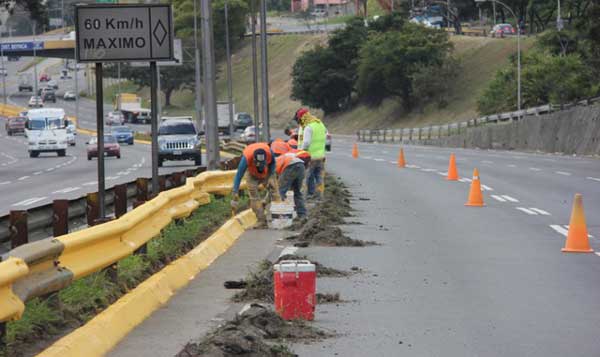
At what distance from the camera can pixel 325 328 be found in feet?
36.0

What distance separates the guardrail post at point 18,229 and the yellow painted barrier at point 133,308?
1.23 meters

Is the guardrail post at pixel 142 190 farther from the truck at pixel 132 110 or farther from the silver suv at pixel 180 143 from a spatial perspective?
the truck at pixel 132 110

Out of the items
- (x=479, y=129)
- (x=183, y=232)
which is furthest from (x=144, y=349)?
(x=479, y=129)

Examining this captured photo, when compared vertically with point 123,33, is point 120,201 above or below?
below

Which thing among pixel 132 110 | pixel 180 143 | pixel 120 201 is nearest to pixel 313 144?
pixel 120 201

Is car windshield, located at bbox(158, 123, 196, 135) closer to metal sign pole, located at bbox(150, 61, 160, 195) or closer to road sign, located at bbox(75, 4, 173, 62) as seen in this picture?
metal sign pole, located at bbox(150, 61, 160, 195)

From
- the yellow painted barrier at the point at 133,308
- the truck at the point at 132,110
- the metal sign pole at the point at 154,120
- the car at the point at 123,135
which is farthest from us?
the truck at the point at 132,110

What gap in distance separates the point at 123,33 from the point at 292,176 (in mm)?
7635

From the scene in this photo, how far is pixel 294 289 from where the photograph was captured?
11047 mm

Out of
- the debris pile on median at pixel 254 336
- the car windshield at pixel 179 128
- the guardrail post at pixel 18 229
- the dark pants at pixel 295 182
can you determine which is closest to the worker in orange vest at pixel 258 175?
the dark pants at pixel 295 182

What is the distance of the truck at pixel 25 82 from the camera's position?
624 ft

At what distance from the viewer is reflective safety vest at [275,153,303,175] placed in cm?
2197

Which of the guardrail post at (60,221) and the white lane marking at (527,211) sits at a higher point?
the guardrail post at (60,221)

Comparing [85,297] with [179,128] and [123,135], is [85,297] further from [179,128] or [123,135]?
[123,135]
